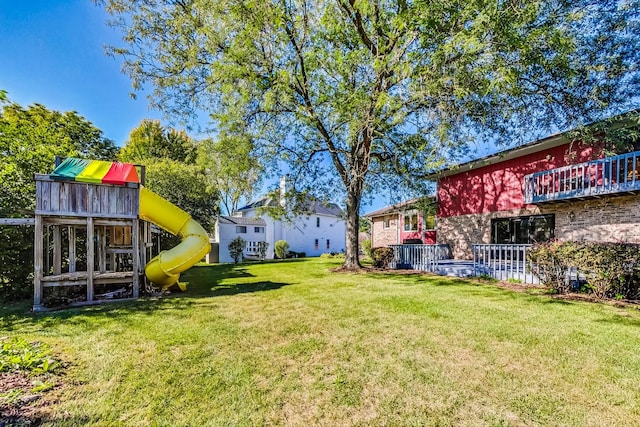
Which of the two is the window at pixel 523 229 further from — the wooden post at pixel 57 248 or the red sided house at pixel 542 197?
the wooden post at pixel 57 248

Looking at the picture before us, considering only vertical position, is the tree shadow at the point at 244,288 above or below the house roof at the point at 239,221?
below

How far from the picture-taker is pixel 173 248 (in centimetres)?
878

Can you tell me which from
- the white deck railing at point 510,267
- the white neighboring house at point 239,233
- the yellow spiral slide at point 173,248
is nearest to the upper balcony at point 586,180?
the white deck railing at point 510,267

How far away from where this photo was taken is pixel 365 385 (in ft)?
10.7

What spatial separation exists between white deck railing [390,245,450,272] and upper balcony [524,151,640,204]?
456cm

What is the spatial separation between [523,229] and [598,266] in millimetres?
6288

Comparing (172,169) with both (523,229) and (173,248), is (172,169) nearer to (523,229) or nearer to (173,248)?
(173,248)

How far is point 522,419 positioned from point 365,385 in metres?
1.47

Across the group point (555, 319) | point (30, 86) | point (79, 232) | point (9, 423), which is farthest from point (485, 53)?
point (30, 86)

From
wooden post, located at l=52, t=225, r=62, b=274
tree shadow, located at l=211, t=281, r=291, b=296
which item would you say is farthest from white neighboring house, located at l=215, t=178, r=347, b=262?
wooden post, located at l=52, t=225, r=62, b=274

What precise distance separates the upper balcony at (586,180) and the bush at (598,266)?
3394 millimetres

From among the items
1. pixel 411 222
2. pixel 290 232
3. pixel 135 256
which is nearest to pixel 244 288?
pixel 135 256

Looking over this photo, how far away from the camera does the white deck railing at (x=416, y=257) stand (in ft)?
41.1

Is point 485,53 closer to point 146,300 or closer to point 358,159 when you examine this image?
point 358,159
